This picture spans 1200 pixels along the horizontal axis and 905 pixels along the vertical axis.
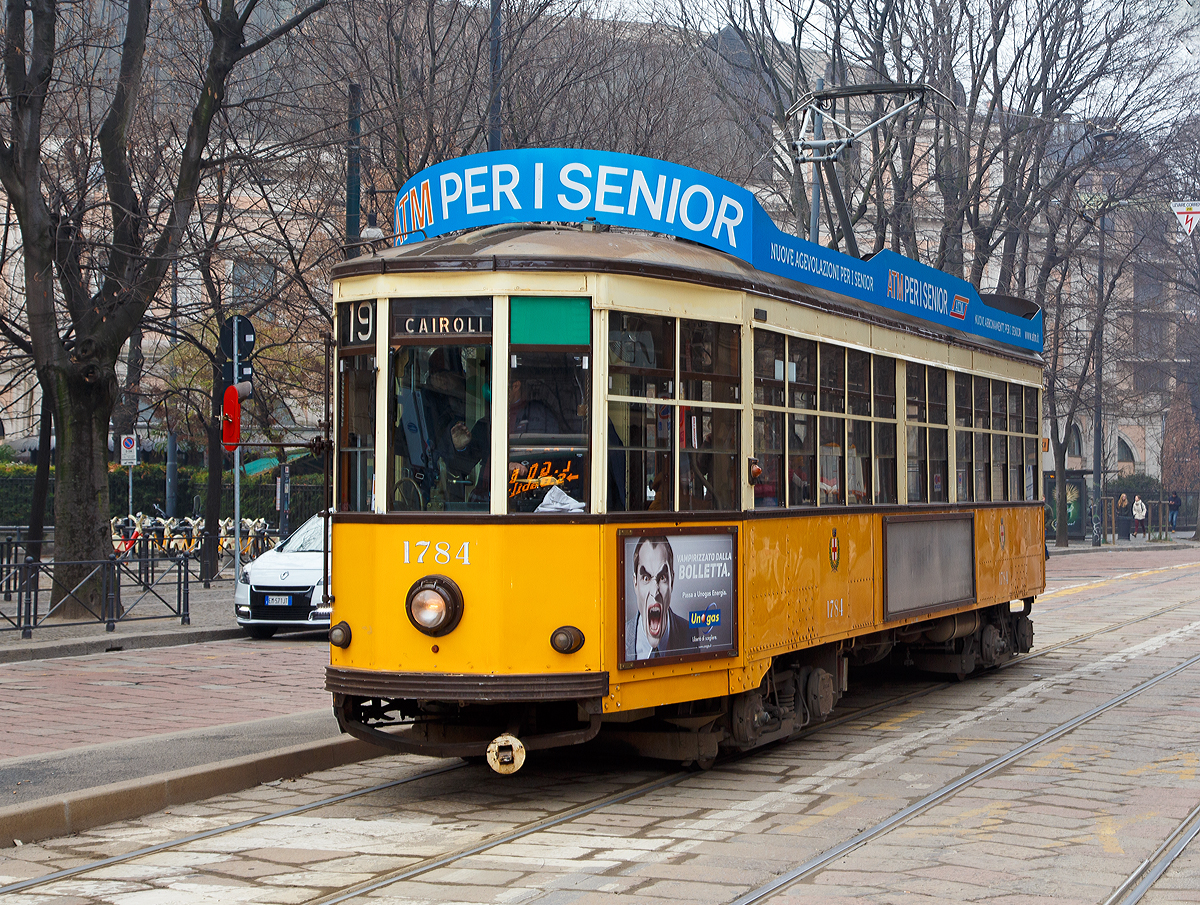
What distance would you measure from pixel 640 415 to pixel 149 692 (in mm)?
6058

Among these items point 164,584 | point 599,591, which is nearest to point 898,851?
point 599,591

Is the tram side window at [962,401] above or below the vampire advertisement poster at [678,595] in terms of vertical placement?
above

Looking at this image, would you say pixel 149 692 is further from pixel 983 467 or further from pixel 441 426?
pixel 983 467

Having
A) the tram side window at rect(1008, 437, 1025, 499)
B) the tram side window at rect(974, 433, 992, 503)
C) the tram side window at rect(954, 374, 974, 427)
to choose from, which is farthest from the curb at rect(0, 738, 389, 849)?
the tram side window at rect(1008, 437, 1025, 499)

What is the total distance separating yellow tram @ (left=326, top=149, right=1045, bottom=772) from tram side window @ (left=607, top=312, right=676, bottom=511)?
16 millimetres

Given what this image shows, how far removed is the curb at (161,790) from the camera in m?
6.68

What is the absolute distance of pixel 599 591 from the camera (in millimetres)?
7164

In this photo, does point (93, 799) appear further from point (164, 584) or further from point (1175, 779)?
point (164, 584)

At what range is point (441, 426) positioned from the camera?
7.29 meters

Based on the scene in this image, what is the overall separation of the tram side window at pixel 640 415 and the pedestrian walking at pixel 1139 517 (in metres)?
43.3

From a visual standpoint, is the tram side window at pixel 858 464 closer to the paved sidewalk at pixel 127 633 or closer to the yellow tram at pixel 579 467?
the yellow tram at pixel 579 467

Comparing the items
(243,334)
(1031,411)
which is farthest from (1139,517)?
(243,334)

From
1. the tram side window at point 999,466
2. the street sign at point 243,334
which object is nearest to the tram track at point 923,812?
the tram side window at point 999,466

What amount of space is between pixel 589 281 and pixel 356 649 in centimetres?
225
